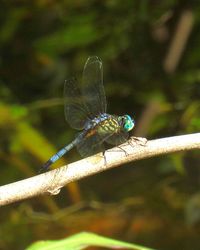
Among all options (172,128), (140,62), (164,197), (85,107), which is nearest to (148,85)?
(140,62)

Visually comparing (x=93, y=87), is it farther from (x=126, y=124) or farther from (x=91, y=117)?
(x=126, y=124)

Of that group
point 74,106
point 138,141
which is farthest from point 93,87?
point 138,141

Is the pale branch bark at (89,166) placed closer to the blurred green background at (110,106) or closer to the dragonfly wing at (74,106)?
the dragonfly wing at (74,106)

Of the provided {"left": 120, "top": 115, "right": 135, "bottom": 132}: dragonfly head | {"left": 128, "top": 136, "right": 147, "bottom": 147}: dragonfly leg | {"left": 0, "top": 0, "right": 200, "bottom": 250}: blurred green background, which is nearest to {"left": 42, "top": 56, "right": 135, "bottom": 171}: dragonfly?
{"left": 120, "top": 115, "right": 135, "bottom": 132}: dragonfly head

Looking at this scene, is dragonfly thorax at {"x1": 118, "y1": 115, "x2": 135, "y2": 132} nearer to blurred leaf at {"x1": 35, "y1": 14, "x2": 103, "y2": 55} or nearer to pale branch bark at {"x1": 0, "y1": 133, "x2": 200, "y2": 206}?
pale branch bark at {"x1": 0, "y1": 133, "x2": 200, "y2": 206}

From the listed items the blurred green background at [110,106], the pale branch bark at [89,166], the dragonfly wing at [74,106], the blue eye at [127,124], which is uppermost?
the blurred green background at [110,106]

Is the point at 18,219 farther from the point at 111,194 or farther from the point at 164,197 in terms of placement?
the point at 164,197

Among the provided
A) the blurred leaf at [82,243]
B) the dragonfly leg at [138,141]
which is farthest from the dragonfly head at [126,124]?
the dragonfly leg at [138,141]
